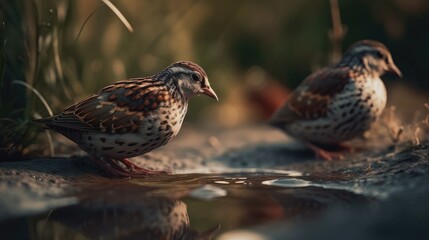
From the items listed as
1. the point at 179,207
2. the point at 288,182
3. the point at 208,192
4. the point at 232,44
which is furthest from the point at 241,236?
the point at 232,44

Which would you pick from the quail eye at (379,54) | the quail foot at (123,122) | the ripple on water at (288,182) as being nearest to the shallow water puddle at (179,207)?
the ripple on water at (288,182)

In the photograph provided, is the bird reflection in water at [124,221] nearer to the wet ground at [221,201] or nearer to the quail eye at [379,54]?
the wet ground at [221,201]

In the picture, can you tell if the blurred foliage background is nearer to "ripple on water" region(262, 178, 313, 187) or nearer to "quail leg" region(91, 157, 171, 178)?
"quail leg" region(91, 157, 171, 178)

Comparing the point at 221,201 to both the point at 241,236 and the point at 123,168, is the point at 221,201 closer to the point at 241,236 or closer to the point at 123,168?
the point at 241,236

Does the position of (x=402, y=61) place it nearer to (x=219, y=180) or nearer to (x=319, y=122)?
(x=319, y=122)

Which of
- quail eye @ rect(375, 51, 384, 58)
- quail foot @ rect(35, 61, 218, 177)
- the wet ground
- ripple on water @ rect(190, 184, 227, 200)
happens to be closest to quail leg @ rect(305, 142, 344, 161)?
the wet ground

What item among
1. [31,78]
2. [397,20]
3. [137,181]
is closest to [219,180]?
[137,181]
